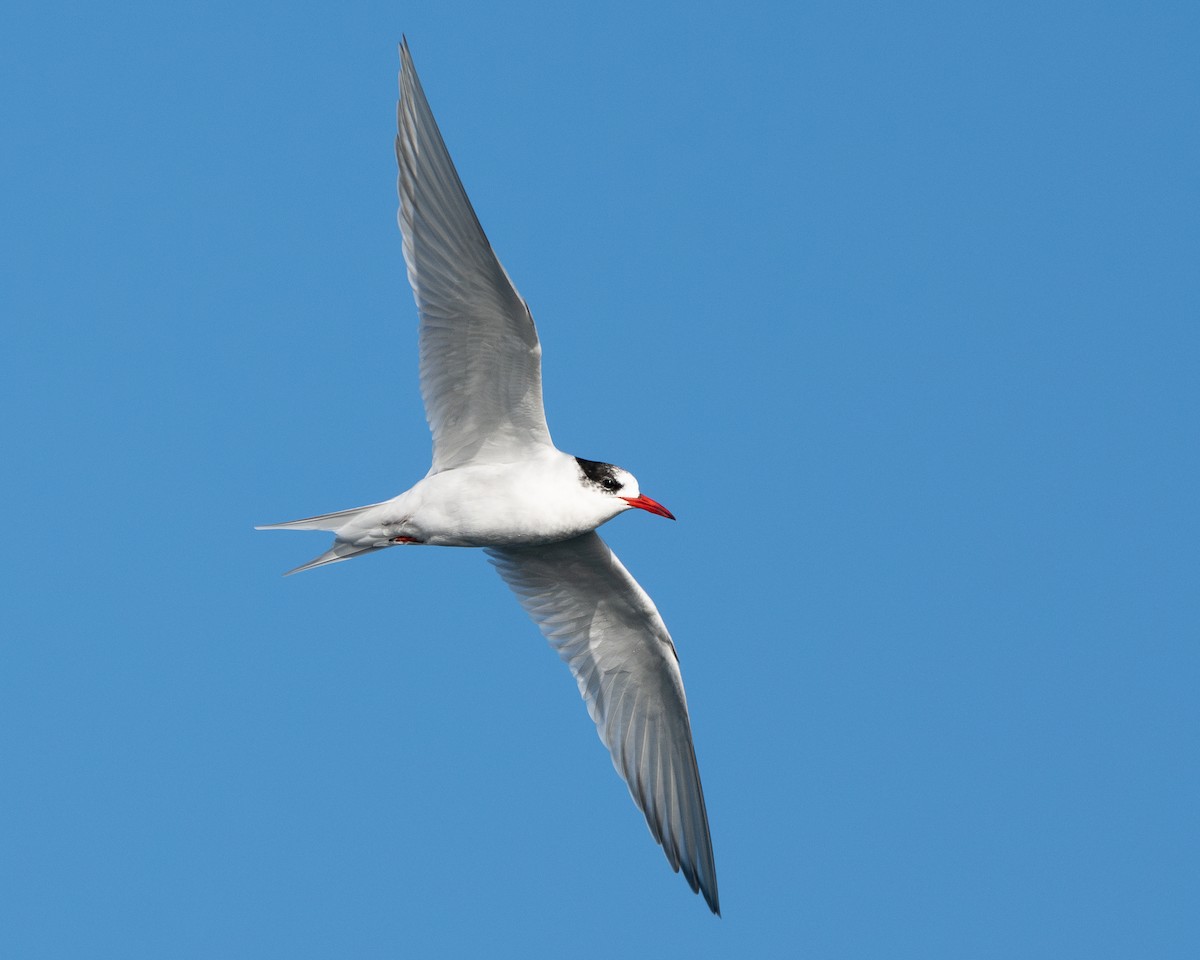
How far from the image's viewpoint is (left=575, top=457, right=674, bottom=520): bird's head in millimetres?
10438

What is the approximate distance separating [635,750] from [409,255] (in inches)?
181

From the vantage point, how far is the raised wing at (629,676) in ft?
39.0

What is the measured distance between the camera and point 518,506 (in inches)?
407

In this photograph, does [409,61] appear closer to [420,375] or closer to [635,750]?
[420,375]

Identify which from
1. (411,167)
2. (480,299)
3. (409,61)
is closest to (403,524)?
(480,299)

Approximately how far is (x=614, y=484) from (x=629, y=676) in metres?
2.31

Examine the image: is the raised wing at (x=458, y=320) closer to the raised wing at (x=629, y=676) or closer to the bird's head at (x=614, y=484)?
the bird's head at (x=614, y=484)

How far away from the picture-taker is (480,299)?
32.2 feet

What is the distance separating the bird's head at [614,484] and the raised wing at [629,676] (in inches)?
48.7

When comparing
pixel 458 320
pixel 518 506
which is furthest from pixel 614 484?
pixel 458 320

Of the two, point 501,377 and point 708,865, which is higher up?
point 501,377

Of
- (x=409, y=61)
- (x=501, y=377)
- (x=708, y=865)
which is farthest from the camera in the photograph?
(x=708, y=865)

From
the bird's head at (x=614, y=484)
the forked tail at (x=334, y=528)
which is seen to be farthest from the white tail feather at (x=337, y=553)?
the bird's head at (x=614, y=484)

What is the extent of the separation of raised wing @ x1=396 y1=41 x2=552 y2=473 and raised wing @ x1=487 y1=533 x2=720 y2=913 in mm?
1552
